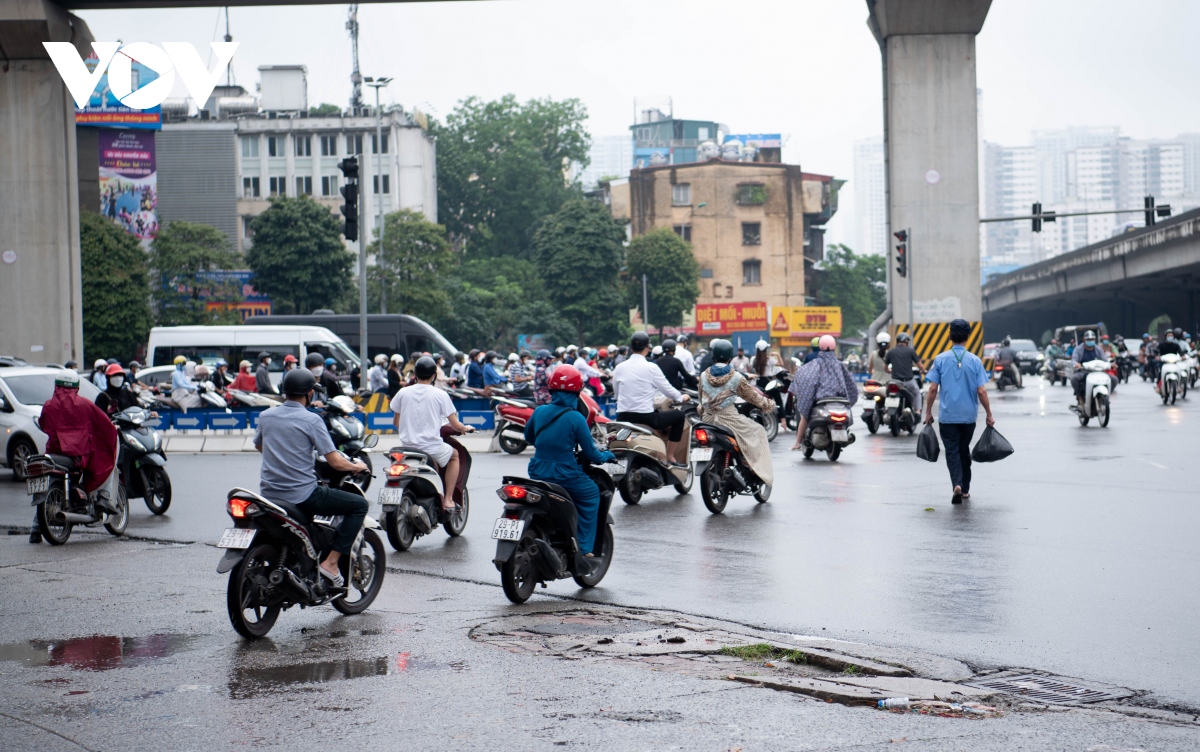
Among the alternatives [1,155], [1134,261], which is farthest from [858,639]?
[1134,261]

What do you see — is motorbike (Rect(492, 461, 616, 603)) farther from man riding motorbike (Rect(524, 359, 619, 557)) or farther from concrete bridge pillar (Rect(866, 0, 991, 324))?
concrete bridge pillar (Rect(866, 0, 991, 324))

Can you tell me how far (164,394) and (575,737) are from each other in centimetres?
2633

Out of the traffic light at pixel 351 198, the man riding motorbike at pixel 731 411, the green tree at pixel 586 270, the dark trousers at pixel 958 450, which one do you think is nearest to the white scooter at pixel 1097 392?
the dark trousers at pixel 958 450

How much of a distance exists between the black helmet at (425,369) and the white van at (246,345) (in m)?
23.9

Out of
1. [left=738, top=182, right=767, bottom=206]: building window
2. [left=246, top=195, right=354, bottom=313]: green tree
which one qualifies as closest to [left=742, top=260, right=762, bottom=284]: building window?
[left=738, top=182, right=767, bottom=206]: building window

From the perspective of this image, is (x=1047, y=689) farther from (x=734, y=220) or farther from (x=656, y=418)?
(x=734, y=220)

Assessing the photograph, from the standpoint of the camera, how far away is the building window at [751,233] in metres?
82.4

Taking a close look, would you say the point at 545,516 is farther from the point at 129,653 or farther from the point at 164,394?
the point at 164,394

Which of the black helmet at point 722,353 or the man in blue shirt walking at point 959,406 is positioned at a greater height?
the black helmet at point 722,353

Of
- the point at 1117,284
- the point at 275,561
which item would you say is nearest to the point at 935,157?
the point at 275,561

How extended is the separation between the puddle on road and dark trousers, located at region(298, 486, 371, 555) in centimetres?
97

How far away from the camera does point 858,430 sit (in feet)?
81.8

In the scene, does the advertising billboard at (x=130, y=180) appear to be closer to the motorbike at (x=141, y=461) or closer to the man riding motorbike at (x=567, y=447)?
the motorbike at (x=141, y=461)

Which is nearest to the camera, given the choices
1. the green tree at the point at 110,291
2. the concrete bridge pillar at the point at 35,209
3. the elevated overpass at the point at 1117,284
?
the concrete bridge pillar at the point at 35,209
